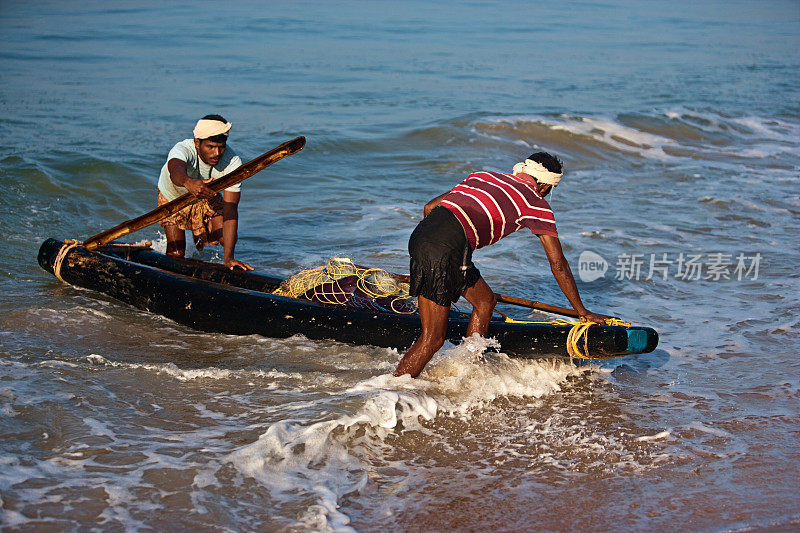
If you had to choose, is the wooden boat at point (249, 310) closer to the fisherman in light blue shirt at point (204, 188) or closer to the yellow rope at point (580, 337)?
the yellow rope at point (580, 337)

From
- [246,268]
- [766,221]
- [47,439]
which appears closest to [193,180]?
[246,268]

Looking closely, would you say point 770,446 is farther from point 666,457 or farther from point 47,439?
point 47,439

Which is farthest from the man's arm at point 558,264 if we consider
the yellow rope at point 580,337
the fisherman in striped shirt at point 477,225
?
the yellow rope at point 580,337

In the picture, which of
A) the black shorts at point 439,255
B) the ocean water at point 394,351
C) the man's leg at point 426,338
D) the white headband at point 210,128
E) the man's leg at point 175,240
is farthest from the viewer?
the man's leg at point 175,240

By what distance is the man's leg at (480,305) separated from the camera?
4.79m

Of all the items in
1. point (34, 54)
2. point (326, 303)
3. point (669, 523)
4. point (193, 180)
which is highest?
point (34, 54)

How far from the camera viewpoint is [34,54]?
792 inches

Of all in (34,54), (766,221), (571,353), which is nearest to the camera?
(571,353)

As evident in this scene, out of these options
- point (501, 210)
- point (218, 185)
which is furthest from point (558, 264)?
point (218, 185)

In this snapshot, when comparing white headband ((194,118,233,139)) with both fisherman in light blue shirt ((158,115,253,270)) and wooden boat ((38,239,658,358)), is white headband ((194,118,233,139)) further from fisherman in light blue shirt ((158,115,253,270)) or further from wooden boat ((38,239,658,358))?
wooden boat ((38,239,658,358))

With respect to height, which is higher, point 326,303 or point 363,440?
point 326,303

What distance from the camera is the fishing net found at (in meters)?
5.56

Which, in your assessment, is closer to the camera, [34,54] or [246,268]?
[246,268]

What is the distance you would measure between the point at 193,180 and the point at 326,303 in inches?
53.0
